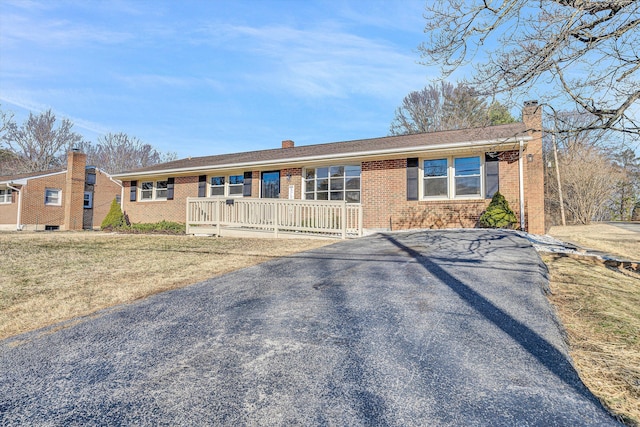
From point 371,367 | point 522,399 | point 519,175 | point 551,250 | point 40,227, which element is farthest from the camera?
point 40,227

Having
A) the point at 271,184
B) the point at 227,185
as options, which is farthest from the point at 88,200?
the point at 271,184

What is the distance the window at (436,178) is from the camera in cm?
1106

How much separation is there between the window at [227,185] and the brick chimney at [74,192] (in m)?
11.8

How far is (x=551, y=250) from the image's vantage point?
264 inches

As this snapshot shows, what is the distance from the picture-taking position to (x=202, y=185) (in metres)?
15.7

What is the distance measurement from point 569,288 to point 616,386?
268 cm

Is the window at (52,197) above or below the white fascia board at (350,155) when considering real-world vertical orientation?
below

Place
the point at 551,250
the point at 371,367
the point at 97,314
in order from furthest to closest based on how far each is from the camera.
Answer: the point at 551,250, the point at 97,314, the point at 371,367

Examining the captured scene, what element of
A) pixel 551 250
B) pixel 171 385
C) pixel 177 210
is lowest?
pixel 171 385

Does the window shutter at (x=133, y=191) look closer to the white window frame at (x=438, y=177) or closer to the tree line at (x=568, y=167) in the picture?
the white window frame at (x=438, y=177)

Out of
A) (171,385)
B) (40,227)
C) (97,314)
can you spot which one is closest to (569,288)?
(171,385)

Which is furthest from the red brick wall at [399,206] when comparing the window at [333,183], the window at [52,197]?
the window at [52,197]

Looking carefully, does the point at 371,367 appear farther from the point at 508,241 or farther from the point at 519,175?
the point at 519,175

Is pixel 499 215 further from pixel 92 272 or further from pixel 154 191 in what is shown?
pixel 154 191
